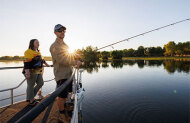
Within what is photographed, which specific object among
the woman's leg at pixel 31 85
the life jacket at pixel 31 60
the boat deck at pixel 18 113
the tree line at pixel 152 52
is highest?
the tree line at pixel 152 52

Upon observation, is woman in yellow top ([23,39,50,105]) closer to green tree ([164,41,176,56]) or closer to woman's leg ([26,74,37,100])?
woman's leg ([26,74,37,100])

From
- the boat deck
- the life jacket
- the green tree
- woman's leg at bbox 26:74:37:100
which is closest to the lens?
the boat deck

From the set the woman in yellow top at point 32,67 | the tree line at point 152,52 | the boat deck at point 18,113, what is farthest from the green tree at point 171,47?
the boat deck at point 18,113

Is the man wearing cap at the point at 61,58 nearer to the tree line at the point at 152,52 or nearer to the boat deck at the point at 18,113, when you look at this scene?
the boat deck at the point at 18,113

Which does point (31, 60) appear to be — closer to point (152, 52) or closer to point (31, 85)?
point (31, 85)

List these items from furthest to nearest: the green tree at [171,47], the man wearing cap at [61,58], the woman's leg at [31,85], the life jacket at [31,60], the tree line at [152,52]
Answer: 1. the green tree at [171,47]
2. the tree line at [152,52]
3. the woman's leg at [31,85]
4. the life jacket at [31,60]
5. the man wearing cap at [61,58]

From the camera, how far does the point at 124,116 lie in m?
9.80

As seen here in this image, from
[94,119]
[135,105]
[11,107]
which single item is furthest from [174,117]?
[11,107]

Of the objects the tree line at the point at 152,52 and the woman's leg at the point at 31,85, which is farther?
the tree line at the point at 152,52

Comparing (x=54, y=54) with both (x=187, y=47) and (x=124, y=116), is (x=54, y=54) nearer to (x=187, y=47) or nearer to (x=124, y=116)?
(x=124, y=116)

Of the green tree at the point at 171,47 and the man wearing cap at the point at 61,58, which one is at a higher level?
the green tree at the point at 171,47

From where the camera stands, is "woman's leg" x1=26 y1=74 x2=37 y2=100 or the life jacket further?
"woman's leg" x1=26 y1=74 x2=37 y2=100

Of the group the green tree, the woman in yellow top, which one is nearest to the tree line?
the green tree

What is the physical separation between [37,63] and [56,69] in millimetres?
1710
